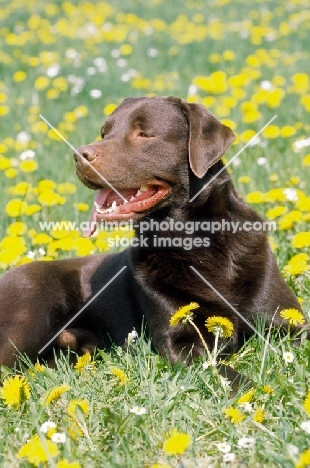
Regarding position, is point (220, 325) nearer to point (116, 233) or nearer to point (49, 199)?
point (116, 233)

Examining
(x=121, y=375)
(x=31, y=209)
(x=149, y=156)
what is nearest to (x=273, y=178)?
(x=31, y=209)

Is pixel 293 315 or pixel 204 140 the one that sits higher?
pixel 204 140

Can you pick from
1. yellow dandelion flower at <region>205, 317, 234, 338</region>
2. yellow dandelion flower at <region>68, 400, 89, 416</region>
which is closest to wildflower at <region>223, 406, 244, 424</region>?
yellow dandelion flower at <region>205, 317, 234, 338</region>

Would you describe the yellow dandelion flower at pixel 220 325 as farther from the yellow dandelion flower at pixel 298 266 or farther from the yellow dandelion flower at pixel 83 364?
the yellow dandelion flower at pixel 298 266

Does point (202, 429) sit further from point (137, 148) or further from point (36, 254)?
point (36, 254)

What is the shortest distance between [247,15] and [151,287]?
9249 mm

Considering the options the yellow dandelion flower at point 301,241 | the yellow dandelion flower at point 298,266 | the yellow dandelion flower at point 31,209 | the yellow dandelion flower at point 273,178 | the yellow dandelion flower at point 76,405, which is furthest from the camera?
the yellow dandelion flower at point 273,178

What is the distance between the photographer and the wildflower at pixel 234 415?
260 centimetres

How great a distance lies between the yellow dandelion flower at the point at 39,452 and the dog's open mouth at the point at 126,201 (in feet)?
4.26

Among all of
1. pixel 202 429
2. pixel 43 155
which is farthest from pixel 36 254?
pixel 202 429

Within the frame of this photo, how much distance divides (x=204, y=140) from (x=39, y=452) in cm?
169

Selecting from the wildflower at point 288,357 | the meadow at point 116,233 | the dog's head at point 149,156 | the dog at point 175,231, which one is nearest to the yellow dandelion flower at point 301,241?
the meadow at point 116,233

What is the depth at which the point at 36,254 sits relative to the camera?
479 cm

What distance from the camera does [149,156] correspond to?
354cm
